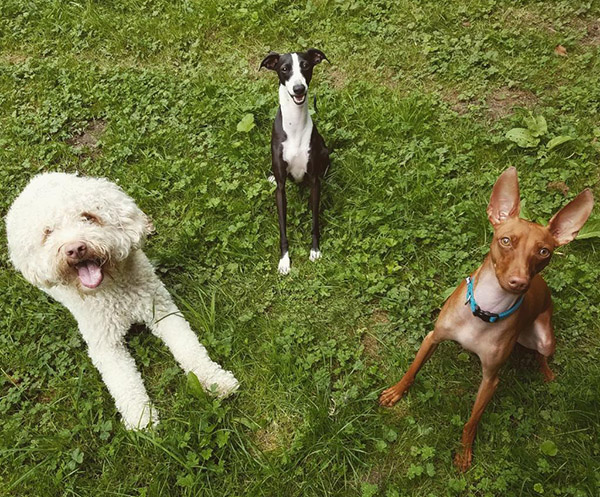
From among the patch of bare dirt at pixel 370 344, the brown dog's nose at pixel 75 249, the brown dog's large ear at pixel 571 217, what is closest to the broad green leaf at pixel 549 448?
the patch of bare dirt at pixel 370 344

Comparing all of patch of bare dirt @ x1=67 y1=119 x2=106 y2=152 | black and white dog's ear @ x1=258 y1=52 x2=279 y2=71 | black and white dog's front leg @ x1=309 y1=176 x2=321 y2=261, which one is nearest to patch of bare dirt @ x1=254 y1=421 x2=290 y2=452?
black and white dog's front leg @ x1=309 y1=176 x2=321 y2=261

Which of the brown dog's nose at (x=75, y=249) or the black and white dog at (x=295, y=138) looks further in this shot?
the black and white dog at (x=295, y=138)

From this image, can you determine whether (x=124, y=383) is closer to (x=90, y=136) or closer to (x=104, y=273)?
(x=104, y=273)

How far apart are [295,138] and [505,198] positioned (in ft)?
5.13

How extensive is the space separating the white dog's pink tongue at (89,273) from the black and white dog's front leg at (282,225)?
1.30 m

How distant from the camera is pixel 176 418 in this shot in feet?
9.54

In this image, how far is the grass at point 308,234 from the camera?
2795 millimetres

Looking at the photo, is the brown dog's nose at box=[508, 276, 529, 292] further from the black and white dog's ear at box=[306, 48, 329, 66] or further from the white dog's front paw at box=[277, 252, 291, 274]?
the black and white dog's ear at box=[306, 48, 329, 66]

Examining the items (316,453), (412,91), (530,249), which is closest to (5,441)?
(316,453)

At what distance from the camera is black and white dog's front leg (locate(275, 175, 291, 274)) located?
11.6 feet

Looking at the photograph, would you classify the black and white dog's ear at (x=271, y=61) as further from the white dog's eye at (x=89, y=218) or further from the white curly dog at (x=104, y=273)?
the white dog's eye at (x=89, y=218)

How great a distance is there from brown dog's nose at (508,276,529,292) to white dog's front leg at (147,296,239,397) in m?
1.79

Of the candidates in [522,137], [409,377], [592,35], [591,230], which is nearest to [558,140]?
[522,137]

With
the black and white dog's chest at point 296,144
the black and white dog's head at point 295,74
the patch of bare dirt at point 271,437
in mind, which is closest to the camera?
the patch of bare dirt at point 271,437
